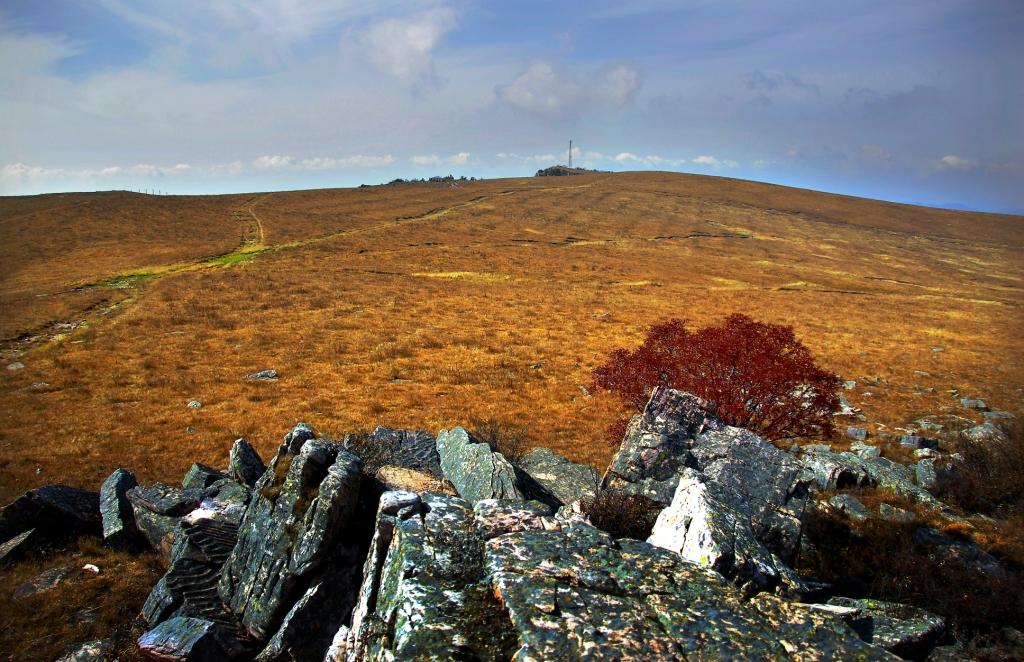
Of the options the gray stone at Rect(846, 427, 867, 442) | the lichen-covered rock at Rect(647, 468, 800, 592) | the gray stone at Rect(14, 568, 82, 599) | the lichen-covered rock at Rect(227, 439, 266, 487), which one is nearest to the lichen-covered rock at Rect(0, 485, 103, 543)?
the gray stone at Rect(14, 568, 82, 599)

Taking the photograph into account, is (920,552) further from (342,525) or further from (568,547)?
(342,525)

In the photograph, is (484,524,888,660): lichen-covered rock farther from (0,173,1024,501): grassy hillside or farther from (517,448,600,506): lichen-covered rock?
(0,173,1024,501): grassy hillside

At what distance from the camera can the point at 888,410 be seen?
78.4ft

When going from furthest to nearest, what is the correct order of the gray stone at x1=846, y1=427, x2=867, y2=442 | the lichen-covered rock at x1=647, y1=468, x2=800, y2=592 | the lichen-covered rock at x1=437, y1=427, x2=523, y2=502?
the gray stone at x1=846, y1=427, x2=867, y2=442
the lichen-covered rock at x1=437, y1=427, x2=523, y2=502
the lichen-covered rock at x1=647, y1=468, x2=800, y2=592

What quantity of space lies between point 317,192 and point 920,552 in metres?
117

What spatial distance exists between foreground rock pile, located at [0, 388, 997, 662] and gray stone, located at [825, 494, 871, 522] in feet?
3.93

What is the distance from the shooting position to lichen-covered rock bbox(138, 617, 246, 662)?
7.00 m

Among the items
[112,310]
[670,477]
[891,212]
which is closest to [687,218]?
[891,212]

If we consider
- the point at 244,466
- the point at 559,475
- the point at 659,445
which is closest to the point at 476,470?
the point at 559,475

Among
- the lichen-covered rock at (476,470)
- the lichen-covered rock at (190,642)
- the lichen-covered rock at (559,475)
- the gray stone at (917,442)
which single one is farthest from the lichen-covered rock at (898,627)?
the gray stone at (917,442)

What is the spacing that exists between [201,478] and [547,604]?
10.3 m

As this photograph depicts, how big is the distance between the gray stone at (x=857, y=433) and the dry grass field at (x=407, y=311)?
1.90m

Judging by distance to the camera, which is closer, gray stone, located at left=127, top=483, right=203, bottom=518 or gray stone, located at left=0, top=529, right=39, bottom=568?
gray stone, located at left=0, top=529, right=39, bottom=568

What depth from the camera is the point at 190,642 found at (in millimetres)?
7074
